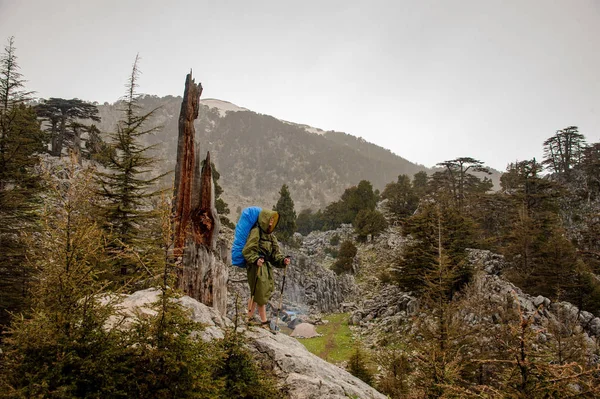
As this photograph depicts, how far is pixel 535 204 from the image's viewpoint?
3147 centimetres

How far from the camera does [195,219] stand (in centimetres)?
701

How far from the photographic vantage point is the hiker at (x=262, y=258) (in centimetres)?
609

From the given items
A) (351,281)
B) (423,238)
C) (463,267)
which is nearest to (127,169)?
(423,238)

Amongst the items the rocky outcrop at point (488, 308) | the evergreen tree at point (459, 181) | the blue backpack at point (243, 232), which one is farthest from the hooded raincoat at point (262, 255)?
the evergreen tree at point (459, 181)

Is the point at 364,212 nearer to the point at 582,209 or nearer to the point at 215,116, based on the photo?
the point at 582,209

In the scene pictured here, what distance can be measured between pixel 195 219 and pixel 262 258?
1.99 metres

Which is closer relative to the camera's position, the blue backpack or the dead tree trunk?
the blue backpack

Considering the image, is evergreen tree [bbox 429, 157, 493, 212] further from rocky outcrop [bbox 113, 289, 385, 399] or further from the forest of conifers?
rocky outcrop [bbox 113, 289, 385, 399]

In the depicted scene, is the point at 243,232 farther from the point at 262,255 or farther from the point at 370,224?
the point at 370,224

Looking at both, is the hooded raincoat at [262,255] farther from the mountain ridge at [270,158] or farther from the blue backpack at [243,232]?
the mountain ridge at [270,158]

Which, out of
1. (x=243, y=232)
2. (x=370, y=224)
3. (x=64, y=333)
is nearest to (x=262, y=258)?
(x=243, y=232)

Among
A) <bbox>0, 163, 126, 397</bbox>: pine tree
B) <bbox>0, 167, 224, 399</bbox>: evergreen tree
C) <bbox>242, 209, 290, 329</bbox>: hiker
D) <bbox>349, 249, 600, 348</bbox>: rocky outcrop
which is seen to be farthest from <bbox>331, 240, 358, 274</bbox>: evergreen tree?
<bbox>0, 163, 126, 397</bbox>: pine tree

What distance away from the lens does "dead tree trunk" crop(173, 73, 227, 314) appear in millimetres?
6621

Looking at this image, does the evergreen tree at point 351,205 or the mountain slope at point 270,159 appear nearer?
the evergreen tree at point 351,205
